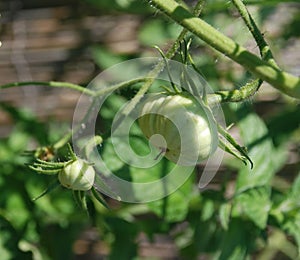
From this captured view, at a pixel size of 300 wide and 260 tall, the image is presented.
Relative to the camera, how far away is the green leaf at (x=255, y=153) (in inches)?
55.0

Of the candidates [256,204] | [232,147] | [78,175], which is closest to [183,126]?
[232,147]

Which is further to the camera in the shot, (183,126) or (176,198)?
(176,198)

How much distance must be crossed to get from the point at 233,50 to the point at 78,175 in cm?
29

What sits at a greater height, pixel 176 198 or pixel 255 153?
pixel 255 153

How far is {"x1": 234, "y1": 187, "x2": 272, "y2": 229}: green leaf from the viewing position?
1.33 meters

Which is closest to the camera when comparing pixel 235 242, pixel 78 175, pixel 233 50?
pixel 233 50

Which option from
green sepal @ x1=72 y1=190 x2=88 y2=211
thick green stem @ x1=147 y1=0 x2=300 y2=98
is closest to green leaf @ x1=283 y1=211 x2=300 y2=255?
green sepal @ x1=72 y1=190 x2=88 y2=211

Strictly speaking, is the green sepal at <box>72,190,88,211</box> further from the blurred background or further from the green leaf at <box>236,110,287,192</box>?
the green leaf at <box>236,110,287,192</box>

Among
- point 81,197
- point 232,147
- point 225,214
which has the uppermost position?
point 232,147

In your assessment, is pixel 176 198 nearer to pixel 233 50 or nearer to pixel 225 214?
pixel 225 214

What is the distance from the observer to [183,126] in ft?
2.86

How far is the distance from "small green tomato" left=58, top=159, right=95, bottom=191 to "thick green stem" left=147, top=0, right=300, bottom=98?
0.86ft

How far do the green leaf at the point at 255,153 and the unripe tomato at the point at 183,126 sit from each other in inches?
20.4

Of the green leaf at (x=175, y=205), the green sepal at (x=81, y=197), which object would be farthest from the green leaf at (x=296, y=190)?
the green sepal at (x=81, y=197)
